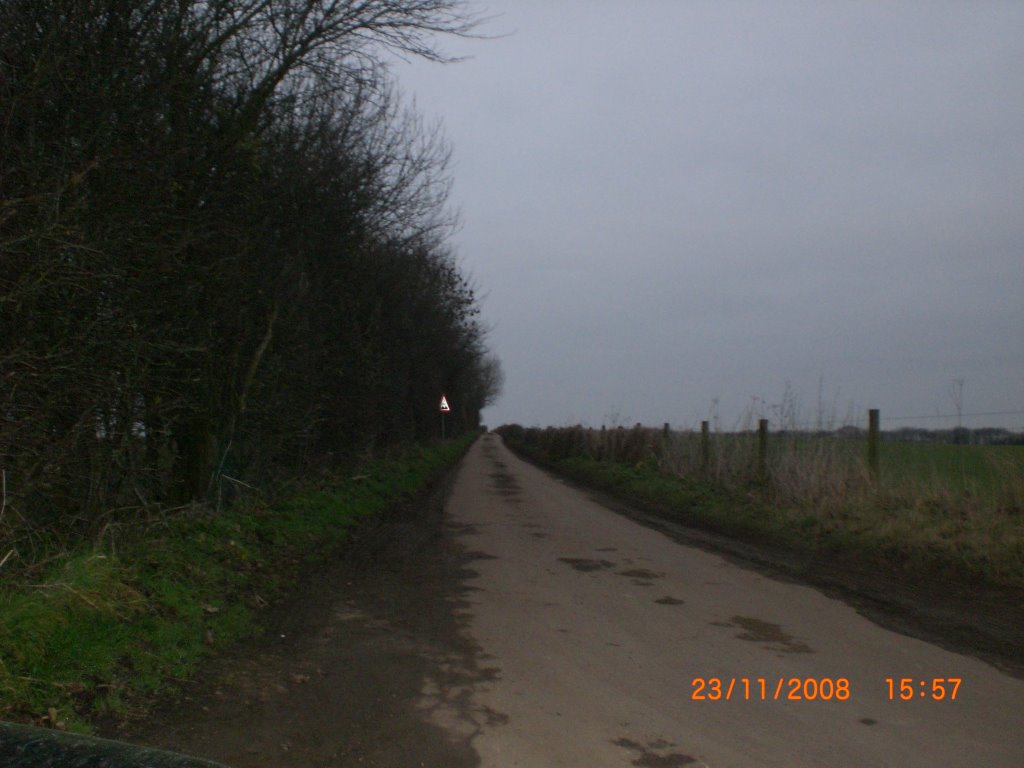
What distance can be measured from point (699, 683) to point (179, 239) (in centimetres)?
626

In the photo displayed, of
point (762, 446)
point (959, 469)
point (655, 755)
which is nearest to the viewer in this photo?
point (655, 755)

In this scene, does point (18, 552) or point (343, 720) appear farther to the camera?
point (18, 552)

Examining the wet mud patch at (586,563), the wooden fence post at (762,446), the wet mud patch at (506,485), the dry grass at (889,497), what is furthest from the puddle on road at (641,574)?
the wet mud patch at (506,485)

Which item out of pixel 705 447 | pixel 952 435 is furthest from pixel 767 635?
pixel 705 447

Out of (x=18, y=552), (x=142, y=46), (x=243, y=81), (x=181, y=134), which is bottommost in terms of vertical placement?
(x=18, y=552)

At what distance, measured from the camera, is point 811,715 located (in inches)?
217

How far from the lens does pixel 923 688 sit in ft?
20.1

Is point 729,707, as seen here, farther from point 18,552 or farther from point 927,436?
point 927,436

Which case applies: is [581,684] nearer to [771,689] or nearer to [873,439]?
[771,689]

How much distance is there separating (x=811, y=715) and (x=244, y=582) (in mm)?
5667

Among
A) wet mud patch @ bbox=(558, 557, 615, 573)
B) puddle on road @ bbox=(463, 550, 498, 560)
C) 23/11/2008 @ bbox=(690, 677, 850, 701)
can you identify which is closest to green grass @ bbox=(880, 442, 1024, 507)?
wet mud patch @ bbox=(558, 557, 615, 573)

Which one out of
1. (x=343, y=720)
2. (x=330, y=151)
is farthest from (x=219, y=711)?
(x=330, y=151)

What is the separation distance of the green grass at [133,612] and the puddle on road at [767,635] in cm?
424

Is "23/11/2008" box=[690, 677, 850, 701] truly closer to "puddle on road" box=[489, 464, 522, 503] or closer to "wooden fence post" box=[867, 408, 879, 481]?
"wooden fence post" box=[867, 408, 879, 481]
